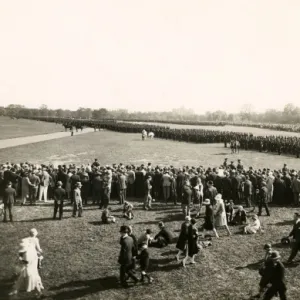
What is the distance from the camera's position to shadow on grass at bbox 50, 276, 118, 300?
8.18 m

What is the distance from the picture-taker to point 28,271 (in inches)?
310

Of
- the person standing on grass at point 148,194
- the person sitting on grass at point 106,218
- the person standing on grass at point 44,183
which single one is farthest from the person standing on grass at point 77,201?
the person standing on grass at point 44,183

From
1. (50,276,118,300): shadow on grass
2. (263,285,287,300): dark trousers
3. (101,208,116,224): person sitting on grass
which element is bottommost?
(50,276,118,300): shadow on grass

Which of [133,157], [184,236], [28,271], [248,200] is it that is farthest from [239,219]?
[133,157]

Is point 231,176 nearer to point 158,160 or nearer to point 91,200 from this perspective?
point 91,200

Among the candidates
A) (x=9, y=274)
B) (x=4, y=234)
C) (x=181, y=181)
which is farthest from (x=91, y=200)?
(x=9, y=274)

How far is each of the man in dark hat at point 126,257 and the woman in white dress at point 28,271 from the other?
1.83 m

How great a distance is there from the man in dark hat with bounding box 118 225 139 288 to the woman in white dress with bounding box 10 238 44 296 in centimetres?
183

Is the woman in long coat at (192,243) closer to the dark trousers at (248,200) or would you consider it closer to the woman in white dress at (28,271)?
the woman in white dress at (28,271)

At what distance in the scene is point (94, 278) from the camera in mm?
9070

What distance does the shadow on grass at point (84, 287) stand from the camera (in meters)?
8.18

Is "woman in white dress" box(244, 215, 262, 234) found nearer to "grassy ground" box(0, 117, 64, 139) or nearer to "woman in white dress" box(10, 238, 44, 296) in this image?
"woman in white dress" box(10, 238, 44, 296)

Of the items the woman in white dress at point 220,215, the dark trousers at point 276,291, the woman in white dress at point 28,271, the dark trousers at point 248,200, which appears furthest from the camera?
the dark trousers at point 248,200

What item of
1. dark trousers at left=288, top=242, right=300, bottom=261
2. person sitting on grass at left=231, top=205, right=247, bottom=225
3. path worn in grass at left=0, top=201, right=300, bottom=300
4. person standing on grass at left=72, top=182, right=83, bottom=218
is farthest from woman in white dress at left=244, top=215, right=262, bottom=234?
person standing on grass at left=72, top=182, right=83, bottom=218
